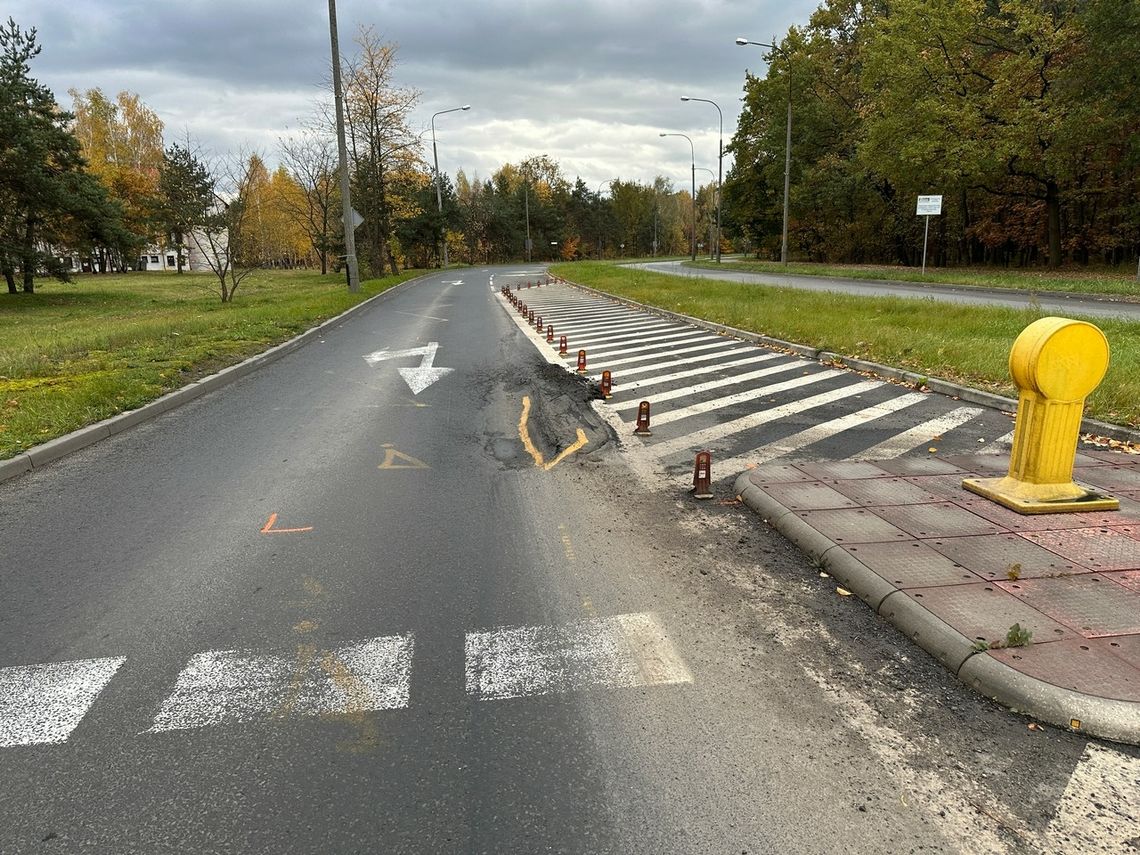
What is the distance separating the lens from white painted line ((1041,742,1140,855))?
92.0 inches

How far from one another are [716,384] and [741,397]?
2.95ft

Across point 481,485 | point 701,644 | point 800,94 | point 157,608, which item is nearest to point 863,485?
point 701,644

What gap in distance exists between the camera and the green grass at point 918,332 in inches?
350

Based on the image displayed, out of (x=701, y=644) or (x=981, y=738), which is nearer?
(x=981, y=738)

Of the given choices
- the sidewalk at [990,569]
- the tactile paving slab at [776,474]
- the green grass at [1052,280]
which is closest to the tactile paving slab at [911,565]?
the sidewalk at [990,569]

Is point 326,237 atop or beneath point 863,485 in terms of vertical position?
atop

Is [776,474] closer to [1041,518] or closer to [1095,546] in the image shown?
[1041,518]

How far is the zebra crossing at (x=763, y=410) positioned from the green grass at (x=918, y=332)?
847mm

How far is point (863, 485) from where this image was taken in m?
5.61

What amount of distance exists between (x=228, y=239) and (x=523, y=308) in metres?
14.2

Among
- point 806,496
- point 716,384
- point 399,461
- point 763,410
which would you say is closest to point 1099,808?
point 806,496

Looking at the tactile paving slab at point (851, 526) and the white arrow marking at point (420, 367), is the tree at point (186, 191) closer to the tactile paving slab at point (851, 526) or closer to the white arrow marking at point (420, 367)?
the white arrow marking at point (420, 367)

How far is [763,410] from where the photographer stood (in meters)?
8.57

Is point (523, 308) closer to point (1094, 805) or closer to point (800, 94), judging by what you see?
point (1094, 805)
